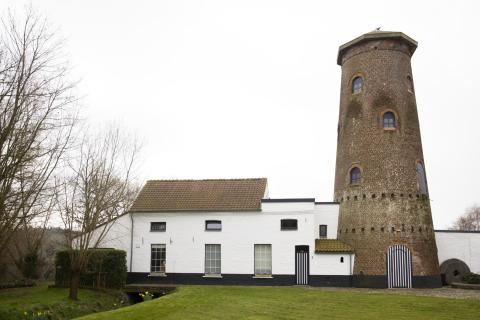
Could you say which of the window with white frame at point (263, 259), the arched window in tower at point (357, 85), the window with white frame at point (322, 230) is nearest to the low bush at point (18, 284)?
the window with white frame at point (263, 259)

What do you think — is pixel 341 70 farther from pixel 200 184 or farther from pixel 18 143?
pixel 18 143

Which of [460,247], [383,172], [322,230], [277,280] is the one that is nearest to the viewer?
[277,280]

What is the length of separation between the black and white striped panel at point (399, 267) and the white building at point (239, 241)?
6.71 feet

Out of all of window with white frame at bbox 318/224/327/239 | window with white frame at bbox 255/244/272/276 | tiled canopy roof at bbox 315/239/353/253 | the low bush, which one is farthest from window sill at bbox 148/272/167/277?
window with white frame at bbox 318/224/327/239

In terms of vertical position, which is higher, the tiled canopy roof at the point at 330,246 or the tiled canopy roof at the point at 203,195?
the tiled canopy roof at the point at 203,195

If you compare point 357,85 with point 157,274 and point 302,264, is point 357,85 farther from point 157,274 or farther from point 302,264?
point 157,274

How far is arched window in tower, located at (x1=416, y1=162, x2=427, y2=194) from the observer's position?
25.9m

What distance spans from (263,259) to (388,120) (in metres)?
10.3

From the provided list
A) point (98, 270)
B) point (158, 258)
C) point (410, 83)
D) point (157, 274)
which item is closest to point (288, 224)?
point (158, 258)

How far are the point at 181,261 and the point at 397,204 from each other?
1206cm

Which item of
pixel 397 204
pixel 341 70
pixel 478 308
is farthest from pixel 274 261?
pixel 341 70

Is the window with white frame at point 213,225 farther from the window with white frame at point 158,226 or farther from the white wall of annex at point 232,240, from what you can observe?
the window with white frame at point 158,226

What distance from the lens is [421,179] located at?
26.2m

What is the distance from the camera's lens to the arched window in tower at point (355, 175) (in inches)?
1033
